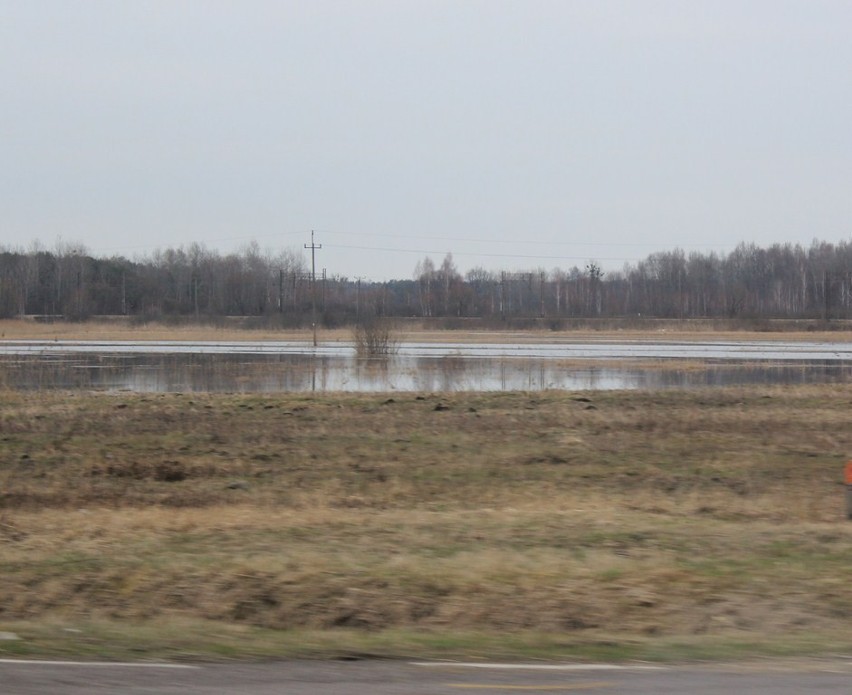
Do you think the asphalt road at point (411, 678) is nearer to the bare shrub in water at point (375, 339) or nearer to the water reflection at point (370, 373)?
the water reflection at point (370, 373)

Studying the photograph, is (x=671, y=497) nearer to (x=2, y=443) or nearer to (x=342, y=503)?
(x=342, y=503)

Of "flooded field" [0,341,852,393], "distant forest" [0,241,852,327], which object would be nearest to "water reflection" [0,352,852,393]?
"flooded field" [0,341,852,393]

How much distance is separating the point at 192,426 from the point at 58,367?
19400 mm

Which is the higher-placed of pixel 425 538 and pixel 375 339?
pixel 375 339

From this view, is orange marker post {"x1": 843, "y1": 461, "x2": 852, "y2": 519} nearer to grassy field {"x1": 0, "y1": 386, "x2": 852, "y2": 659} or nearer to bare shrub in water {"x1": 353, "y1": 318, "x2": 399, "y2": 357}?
grassy field {"x1": 0, "y1": 386, "x2": 852, "y2": 659}

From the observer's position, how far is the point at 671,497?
43.6 feet

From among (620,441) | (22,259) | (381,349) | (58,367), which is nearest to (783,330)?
(381,349)

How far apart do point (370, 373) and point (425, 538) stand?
2487 centimetres

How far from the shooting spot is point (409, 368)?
37562 millimetres

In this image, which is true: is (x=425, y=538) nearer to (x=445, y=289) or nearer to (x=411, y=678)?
(x=411, y=678)

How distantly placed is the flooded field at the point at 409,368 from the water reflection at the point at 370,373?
4 cm

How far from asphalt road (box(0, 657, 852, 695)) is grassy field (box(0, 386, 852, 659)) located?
1.08 feet

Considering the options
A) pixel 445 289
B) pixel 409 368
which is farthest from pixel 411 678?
pixel 445 289

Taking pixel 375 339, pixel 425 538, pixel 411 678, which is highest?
pixel 375 339
